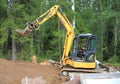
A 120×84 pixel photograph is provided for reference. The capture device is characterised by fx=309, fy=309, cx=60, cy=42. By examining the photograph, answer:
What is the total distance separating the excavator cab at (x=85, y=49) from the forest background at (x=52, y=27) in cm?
1057

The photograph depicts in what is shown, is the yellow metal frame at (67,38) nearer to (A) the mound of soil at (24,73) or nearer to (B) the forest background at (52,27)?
(A) the mound of soil at (24,73)

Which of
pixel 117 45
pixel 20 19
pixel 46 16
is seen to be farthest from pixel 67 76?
pixel 117 45

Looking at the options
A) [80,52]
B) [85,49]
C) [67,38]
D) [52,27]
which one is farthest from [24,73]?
[52,27]

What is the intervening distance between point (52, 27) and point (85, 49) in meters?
15.2

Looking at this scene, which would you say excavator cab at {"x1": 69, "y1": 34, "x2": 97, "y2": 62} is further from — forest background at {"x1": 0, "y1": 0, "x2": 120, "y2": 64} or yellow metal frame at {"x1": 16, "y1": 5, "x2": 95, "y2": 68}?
forest background at {"x1": 0, "y1": 0, "x2": 120, "y2": 64}

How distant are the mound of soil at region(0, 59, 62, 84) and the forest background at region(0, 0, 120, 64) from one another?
1012cm

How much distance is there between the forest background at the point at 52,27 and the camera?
26297 millimetres

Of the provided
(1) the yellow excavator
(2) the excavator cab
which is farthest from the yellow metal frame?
(2) the excavator cab

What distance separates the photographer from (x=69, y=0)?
101ft

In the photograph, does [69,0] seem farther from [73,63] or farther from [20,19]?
[73,63]

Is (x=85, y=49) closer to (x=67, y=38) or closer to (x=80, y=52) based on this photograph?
(x=80, y=52)

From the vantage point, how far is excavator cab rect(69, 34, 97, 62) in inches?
616

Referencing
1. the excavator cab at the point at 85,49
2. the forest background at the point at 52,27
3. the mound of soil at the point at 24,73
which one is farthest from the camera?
the forest background at the point at 52,27

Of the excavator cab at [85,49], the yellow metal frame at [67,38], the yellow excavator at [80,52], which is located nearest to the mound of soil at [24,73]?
the yellow metal frame at [67,38]
